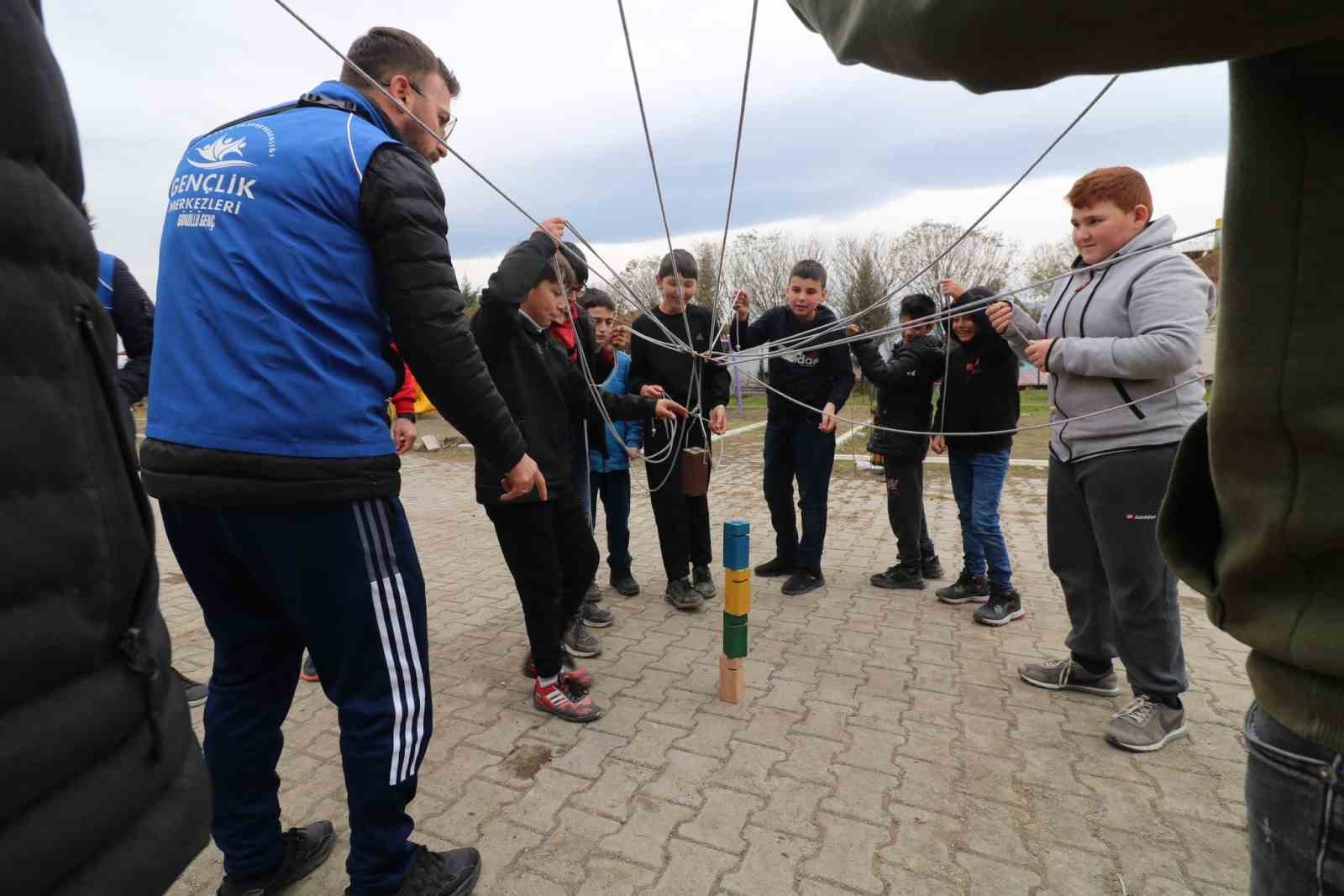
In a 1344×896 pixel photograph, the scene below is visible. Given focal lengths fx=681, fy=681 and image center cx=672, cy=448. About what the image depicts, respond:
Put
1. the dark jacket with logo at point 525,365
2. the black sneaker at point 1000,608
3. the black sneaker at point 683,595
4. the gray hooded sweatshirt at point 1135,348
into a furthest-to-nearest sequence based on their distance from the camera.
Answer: the black sneaker at point 683,595 → the black sneaker at point 1000,608 → the dark jacket with logo at point 525,365 → the gray hooded sweatshirt at point 1135,348

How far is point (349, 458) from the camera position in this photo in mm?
1490

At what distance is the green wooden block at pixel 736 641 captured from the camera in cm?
272

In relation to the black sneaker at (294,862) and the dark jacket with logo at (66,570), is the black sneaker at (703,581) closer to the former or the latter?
the black sneaker at (294,862)

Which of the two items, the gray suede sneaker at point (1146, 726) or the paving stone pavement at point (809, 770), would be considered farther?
the gray suede sneaker at point (1146, 726)

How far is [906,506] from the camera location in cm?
425

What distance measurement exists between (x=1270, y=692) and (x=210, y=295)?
1.85 m

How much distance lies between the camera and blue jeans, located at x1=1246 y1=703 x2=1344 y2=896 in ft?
2.09

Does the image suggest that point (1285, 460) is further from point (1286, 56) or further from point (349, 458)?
point (349, 458)

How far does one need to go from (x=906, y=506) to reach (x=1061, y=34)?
3875 millimetres

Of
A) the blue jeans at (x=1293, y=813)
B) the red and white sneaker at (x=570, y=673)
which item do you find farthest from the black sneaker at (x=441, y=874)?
the blue jeans at (x=1293, y=813)

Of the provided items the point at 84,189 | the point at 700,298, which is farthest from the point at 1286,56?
the point at 700,298

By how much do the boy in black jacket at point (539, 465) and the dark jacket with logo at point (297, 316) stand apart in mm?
959

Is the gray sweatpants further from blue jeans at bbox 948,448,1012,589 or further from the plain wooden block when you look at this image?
the plain wooden block

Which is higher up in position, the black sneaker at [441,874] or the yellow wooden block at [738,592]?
the yellow wooden block at [738,592]
